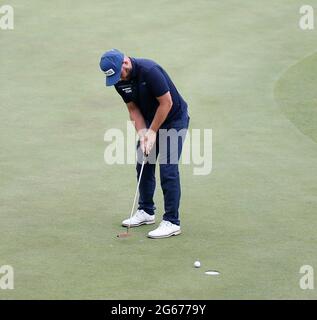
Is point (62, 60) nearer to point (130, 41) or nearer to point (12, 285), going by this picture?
point (130, 41)

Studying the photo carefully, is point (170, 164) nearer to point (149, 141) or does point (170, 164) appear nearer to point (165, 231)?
point (149, 141)

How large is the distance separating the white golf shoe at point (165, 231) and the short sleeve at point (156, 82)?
1.35 m

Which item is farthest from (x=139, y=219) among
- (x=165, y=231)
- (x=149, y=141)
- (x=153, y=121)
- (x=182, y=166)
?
(x=182, y=166)

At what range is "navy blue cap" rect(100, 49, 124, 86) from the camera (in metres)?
8.88

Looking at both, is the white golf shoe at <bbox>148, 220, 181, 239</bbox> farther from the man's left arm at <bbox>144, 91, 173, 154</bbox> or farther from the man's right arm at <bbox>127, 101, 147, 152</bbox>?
the man's right arm at <bbox>127, 101, 147, 152</bbox>

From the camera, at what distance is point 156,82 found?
904 centimetres

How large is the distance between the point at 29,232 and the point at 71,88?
6.08m

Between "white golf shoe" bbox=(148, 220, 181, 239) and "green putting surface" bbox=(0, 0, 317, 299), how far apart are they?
99 mm

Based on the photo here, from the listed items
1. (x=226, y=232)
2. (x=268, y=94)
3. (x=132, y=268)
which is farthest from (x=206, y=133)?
(x=132, y=268)

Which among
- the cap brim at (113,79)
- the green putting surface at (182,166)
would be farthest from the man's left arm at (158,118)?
the green putting surface at (182,166)

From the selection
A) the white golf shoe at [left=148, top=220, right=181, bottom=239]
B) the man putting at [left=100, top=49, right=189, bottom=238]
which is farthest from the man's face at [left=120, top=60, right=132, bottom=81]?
the white golf shoe at [left=148, top=220, right=181, bottom=239]

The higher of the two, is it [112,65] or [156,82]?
[112,65]

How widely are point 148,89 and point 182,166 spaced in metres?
2.85

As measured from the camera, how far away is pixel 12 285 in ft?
26.5
